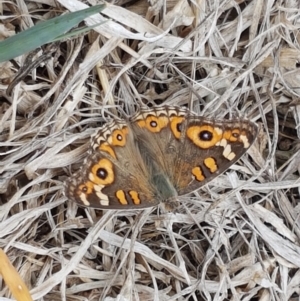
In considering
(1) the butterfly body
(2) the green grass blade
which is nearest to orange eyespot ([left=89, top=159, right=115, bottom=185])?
(1) the butterfly body

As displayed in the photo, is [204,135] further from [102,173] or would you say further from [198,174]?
[102,173]

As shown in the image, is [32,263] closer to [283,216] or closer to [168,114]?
[168,114]

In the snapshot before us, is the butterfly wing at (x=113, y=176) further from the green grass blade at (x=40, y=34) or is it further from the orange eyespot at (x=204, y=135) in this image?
the green grass blade at (x=40, y=34)

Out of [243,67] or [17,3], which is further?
[243,67]

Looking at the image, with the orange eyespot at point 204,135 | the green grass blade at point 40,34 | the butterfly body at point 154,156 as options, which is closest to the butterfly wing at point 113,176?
the butterfly body at point 154,156

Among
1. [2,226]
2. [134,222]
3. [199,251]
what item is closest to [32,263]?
[2,226]
